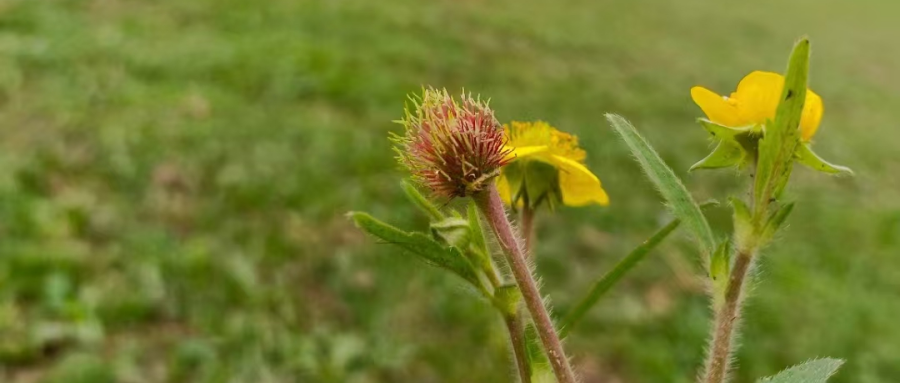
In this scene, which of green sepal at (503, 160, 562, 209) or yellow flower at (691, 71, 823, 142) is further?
green sepal at (503, 160, 562, 209)

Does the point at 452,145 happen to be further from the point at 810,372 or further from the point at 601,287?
the point at 810,372

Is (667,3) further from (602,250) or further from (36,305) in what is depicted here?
(36,305)

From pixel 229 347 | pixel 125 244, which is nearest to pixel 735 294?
pixel 229 347

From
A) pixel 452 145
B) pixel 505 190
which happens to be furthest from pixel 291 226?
pixel 452 145

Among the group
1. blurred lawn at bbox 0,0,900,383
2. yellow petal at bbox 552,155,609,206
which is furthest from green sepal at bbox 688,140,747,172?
blurred lawn at bbox 0,0,900,383

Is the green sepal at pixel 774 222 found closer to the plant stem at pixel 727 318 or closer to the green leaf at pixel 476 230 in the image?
the plant stem at pixel 727 318

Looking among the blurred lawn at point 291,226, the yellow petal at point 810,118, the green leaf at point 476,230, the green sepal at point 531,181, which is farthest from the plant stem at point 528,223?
the blurred lawn at point 291,226

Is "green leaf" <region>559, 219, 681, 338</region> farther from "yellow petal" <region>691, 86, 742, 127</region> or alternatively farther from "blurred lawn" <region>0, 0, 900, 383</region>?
"blurred lawn" <region>0, 0, 900, 383</region>
